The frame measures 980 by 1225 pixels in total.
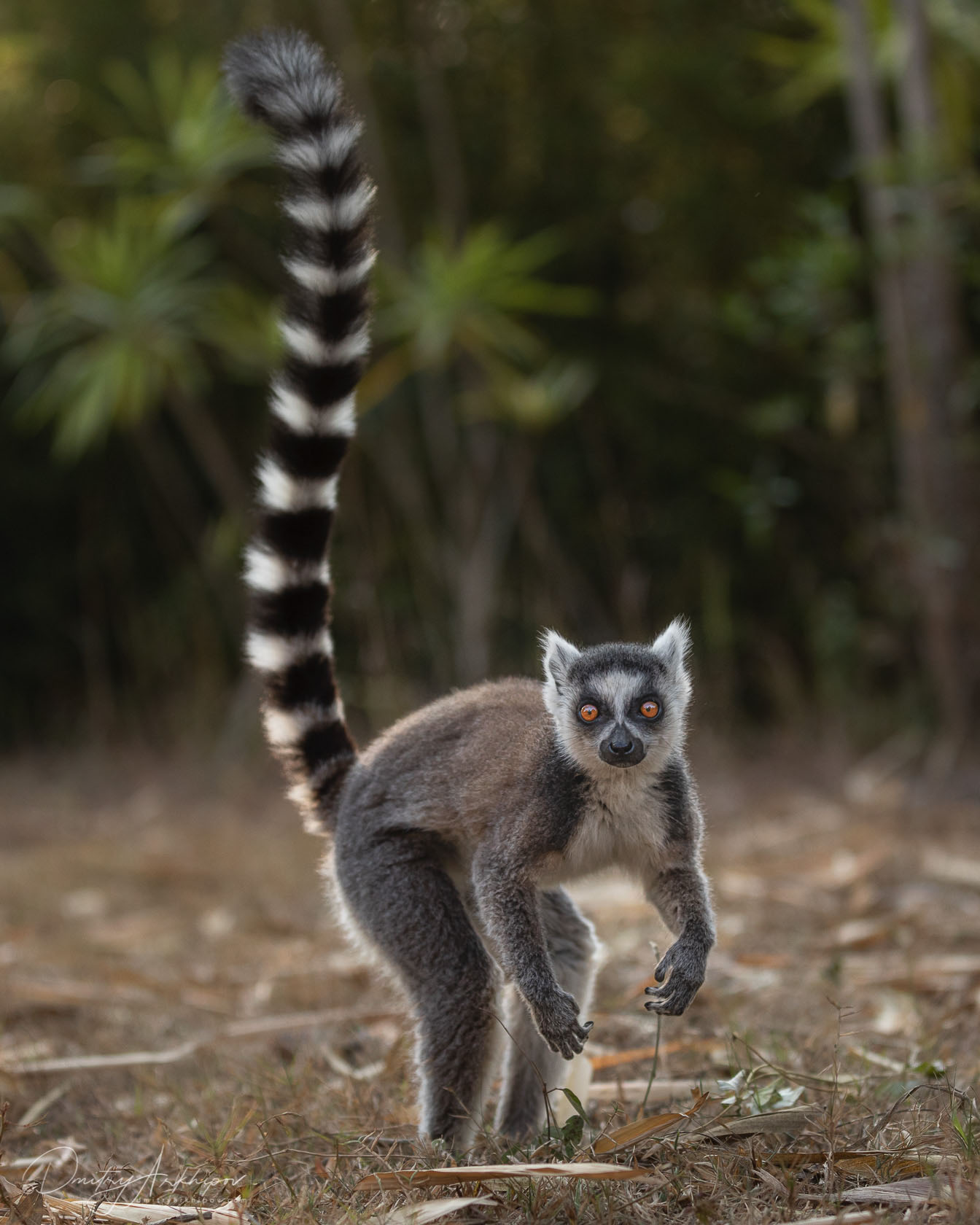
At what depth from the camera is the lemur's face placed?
2.51 meters

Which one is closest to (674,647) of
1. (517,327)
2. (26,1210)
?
(26,1210)

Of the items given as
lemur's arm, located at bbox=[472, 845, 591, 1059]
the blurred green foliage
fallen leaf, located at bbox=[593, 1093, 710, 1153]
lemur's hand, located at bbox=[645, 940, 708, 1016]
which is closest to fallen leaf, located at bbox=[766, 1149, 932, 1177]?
fallen leaf, located at bbox=[593, 1093, 710, 1153]

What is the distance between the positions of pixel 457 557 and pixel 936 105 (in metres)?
3.58

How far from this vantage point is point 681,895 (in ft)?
8.39

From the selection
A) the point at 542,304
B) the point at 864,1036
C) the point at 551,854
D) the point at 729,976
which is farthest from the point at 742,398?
the point at 551,854

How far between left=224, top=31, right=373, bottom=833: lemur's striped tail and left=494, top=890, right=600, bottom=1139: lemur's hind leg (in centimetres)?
60

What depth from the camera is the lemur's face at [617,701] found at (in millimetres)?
2507

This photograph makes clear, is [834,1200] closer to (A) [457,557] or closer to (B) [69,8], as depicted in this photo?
(A) [457,557]

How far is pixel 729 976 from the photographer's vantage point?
392 cm

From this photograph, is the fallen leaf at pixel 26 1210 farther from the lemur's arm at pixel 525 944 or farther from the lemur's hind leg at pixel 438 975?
the lemur's arm at pixel 525 944

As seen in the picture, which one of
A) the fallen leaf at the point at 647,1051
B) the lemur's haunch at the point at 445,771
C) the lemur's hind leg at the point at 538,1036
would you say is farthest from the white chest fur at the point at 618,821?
the fallen leaf at the point at 647,1051

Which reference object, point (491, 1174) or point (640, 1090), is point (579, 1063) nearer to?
point (640, 1090)

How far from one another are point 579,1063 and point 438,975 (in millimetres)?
427

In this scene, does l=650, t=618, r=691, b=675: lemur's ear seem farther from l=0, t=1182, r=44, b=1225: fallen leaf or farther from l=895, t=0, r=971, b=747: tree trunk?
l=895, t=0, r=971, b=747: tree trunk
